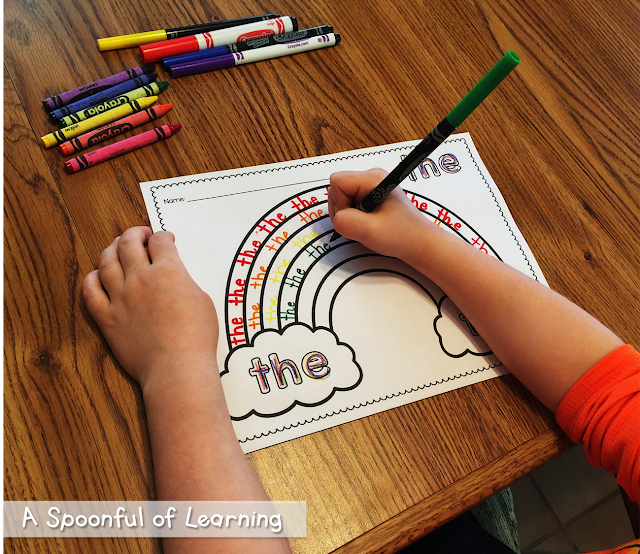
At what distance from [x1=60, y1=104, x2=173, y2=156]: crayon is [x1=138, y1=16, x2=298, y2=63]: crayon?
0.08 m

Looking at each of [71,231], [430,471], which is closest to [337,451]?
[430,471]

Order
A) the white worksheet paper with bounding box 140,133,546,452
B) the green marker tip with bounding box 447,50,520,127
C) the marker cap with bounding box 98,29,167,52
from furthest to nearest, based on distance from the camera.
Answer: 1. the marker cap with bounding box 98,29,167,52
2. the white worksheet paper with bounding box 140,133,546,452
3. the green marker tip with bounding box 447,50,520,127

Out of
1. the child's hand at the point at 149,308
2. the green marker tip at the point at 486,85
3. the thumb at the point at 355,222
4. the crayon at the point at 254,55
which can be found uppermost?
the green marker tip at the point at 486,85

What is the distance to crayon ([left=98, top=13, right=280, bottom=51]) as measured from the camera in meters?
0.64

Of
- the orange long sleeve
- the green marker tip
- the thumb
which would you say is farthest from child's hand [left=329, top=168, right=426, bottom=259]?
the orange long sleeve

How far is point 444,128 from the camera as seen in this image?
1.58ft

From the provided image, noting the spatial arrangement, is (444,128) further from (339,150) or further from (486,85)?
(339,150)

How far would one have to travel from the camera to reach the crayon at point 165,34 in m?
0.64

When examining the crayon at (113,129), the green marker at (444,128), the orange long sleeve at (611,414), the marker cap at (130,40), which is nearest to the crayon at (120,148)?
the crayon at (113,129)

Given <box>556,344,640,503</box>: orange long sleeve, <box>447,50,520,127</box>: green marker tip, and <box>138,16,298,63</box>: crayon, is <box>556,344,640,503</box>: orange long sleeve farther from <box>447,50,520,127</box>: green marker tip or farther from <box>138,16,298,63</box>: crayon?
<box>138,16,298,63</box>: crayon

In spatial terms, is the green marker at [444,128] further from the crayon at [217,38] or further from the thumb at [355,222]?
the crayon at [217,38]

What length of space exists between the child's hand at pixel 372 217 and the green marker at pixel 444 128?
0.01 m

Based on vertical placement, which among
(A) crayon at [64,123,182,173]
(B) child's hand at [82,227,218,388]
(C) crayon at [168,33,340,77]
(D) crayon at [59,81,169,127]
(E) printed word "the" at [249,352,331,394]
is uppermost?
(C) crayon at [168,33,340,77]

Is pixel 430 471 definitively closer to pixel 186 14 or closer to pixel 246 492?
pixel 246 492
